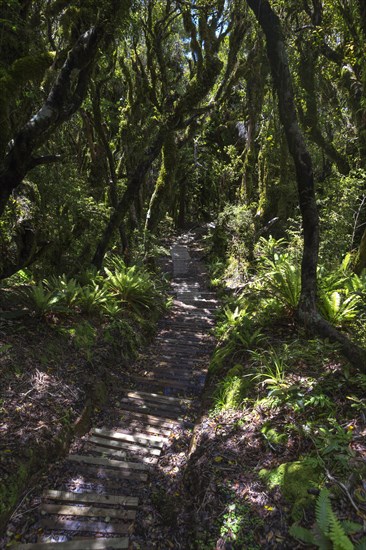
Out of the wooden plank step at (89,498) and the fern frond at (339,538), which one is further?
the wooden plank step at (89,498)

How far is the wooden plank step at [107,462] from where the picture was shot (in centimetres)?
420

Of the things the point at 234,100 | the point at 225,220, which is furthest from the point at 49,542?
the point at 234,100

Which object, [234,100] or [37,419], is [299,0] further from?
[37,419]

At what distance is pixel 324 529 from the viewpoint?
96.2 inches

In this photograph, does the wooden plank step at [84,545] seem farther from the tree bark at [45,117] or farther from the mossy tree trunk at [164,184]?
the mossy tree trunk at [164,184]

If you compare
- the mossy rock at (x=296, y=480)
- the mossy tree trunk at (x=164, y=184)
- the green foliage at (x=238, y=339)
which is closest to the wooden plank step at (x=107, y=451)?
the mossy rock at (x=296, y=480)

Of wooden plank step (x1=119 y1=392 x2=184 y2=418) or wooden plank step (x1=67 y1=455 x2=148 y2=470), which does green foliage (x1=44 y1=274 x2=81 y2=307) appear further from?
wooden plank step (x1=67 y1=455 x2=148 y2=470)

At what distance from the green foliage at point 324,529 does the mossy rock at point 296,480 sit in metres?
0.24

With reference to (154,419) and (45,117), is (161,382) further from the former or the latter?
(45,117)

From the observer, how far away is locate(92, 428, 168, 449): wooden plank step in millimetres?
4598

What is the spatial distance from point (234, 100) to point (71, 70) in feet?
52.1

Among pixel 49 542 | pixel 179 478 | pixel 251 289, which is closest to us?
pixel 49 542

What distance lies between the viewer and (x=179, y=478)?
4.03 meters

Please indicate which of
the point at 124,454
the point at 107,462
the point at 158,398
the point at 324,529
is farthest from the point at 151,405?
the point at 324,529
